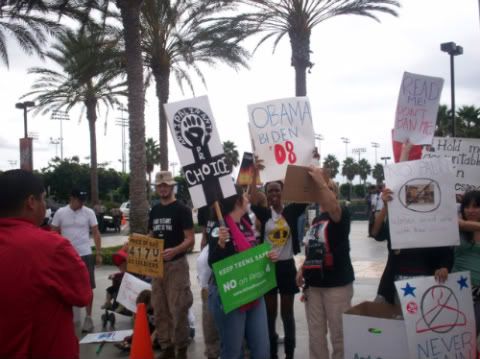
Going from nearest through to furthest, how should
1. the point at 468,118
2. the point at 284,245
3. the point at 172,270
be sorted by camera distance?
the point at 284,245, the point at 172,270, the point at 468,118

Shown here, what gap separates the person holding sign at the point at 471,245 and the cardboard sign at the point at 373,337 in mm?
754

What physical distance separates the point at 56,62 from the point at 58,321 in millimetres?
24913

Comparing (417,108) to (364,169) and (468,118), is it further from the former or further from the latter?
(364,169)

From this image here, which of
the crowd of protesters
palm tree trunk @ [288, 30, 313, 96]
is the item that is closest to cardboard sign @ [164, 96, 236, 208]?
the crowd of protesters

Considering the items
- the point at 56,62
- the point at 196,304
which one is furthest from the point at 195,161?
the point at 56,62

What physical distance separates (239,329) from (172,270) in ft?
5.94

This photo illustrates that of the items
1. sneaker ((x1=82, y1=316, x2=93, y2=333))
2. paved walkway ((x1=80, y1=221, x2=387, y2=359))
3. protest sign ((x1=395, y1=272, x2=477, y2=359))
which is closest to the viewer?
protest sign ((x1=395, y1=272, x2=477, y2=359))

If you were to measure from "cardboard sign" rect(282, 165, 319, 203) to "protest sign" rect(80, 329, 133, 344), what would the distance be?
316cm

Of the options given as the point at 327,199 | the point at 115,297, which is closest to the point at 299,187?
the point at 327,199

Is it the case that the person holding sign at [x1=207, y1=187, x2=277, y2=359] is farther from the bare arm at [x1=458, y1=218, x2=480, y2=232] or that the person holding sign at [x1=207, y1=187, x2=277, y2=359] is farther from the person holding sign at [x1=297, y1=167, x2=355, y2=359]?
the bare arm at [x1=458, y1=218, x2=480, y2=232]

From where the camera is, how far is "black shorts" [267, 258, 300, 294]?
5383 millimetres

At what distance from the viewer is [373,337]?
4.18m

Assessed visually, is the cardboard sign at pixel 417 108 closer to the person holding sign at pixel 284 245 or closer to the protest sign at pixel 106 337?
the person holding sign at pixel 284 245

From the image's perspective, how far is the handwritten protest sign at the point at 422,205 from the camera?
4301mm
